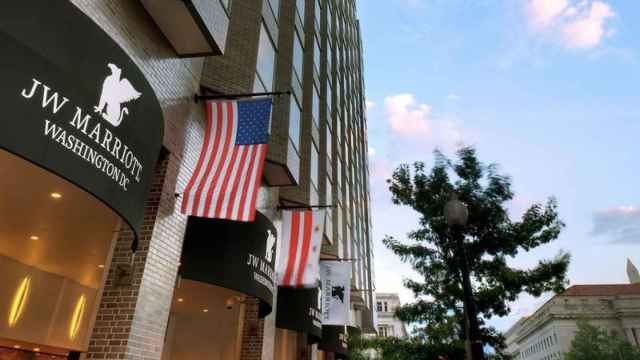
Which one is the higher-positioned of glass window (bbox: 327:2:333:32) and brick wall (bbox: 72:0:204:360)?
glass window (bbox: 327:2:333:32)

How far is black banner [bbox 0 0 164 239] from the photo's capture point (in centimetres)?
359

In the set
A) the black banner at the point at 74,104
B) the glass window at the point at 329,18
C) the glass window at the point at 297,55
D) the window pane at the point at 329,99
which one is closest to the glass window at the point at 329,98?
the window pane at the point at 329,99

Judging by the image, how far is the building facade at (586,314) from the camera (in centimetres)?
9250

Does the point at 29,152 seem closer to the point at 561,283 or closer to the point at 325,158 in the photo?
the point at 561,283

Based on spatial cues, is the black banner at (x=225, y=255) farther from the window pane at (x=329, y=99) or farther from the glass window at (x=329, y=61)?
the glass window at (x=329, y=61)

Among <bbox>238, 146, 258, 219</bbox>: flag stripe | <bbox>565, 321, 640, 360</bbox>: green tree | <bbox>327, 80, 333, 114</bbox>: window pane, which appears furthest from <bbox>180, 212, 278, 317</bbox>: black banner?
<bbox>565, 321, 640, 360</bbox>: green tree

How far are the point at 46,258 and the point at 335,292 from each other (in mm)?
9526

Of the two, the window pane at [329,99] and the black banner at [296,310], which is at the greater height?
the window pane at [329,99]

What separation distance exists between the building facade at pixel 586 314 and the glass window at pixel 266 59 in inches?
3674

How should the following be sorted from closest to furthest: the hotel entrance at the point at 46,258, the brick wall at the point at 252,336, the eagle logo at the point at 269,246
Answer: the hotel entrance at the point at 46,258, the eagle logo at the point at 269,246, the brick wall at the point at 252,336

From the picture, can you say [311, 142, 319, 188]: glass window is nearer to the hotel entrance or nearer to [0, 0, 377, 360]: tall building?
[0, 0, 377, 360]: tall building

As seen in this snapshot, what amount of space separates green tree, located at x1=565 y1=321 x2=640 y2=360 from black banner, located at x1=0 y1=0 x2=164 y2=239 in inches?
2503

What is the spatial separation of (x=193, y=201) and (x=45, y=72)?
136 inches

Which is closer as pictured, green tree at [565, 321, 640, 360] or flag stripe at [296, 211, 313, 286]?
flag stripe at [296, 211, 313, 286]
